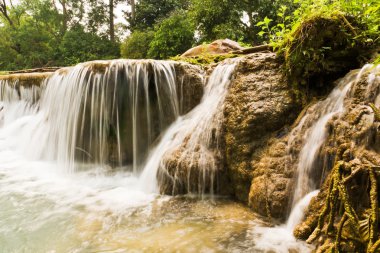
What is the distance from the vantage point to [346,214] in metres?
2.26

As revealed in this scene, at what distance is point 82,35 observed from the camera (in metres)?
21.0

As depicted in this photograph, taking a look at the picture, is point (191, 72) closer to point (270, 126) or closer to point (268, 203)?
point (270, 126)

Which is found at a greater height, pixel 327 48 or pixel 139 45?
pixel 139 45

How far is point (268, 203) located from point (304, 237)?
26.5 inches

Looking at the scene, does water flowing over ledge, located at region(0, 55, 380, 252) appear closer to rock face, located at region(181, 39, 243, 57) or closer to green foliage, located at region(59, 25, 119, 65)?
rock face, located at region(181, 39, 243, 57)

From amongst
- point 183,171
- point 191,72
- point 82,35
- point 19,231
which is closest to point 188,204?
point 183,171

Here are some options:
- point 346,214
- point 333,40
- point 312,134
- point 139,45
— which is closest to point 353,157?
point 346,214

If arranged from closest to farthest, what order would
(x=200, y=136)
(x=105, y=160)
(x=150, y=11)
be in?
(x=200, y=136)
(x=105, y=160)
(x=150, y=11)

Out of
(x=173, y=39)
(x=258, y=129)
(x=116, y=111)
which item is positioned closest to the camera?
(x=258, y=129)

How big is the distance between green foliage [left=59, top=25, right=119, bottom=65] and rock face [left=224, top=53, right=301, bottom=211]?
17.0 meters

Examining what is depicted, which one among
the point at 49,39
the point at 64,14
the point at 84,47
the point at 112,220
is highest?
the point at 64,14

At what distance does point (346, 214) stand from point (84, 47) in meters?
21.0

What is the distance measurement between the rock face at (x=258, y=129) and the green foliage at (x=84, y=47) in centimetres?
1702

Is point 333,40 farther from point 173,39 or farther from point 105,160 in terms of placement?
point 173,39
